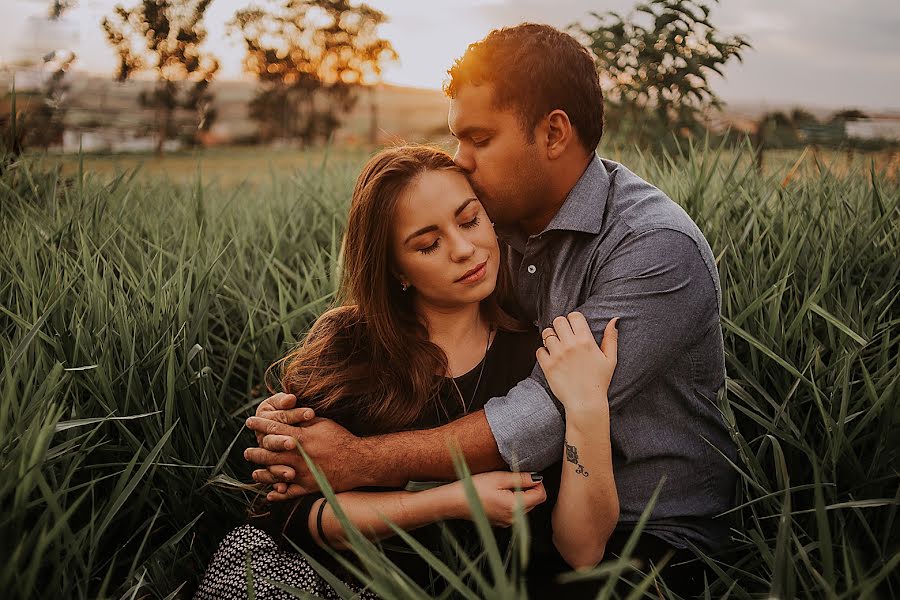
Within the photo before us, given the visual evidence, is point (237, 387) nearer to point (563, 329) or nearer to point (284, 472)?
point (284, 472)

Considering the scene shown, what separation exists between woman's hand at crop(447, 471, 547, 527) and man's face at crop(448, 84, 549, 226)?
2.50ft

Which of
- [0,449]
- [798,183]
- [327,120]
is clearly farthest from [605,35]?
[327,120]

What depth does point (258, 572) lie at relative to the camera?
1595 millimetres

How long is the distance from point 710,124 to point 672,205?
2291mm

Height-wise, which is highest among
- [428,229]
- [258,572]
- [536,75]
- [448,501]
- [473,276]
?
[536,75]

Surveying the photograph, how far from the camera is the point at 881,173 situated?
312 centimetres

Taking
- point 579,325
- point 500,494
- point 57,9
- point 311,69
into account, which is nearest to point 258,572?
point 500,494

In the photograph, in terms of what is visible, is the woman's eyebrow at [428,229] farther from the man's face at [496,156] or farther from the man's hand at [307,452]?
the man's hand at [307,452]

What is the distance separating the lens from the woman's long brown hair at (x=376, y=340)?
1.76 m

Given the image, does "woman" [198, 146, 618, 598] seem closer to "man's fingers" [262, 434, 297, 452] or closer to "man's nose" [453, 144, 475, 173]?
"man's nose" [453, 144, 475, 173]

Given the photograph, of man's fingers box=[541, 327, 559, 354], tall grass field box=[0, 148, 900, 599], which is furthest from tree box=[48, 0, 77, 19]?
man's fingers box=[541, 327, 559, 354]

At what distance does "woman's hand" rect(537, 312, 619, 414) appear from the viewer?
4.81ft

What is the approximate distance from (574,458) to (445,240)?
64 cm

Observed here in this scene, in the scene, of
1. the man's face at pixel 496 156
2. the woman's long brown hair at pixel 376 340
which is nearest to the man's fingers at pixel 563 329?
the woman's long brown hair at pixel 376 340
